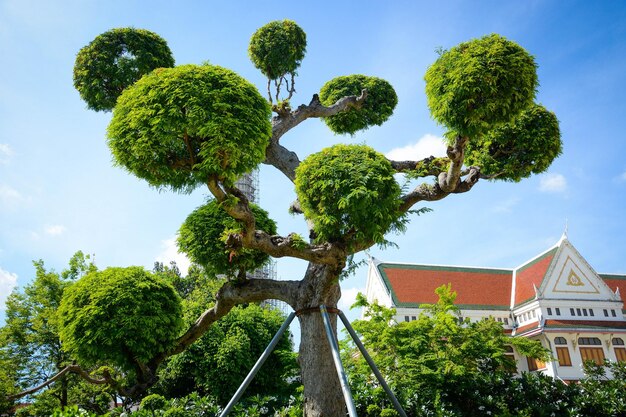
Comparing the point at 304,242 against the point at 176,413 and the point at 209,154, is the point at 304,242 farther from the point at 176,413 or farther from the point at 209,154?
the point at 176,413

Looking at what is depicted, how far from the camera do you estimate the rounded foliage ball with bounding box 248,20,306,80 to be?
11039 millimetres

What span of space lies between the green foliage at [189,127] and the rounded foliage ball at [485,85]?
291 cm

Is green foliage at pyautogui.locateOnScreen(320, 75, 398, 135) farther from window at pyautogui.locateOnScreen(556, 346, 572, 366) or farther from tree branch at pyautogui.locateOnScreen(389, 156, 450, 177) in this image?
window at pyautogui.locateOnScreen(556, 346, 572, 366)

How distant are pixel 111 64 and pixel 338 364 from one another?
25.3 feet

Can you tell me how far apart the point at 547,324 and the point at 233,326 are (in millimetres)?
18470

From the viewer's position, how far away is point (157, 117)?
6582 mm

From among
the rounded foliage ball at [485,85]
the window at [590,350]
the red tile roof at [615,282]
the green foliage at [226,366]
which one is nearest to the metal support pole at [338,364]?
the rounded foliage ball at [485,85]

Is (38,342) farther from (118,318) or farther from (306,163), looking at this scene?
(306,163)

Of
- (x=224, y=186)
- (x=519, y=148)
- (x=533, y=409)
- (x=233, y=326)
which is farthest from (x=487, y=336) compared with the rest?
(x=224, y=186)

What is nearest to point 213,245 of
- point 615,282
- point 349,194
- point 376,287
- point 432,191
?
point 349,194

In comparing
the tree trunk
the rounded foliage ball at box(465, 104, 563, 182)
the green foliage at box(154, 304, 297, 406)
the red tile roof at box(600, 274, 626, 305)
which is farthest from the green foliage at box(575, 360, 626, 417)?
the red tile roof at box(600, 274, 626, 305)

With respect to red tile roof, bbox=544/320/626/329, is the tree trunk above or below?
below

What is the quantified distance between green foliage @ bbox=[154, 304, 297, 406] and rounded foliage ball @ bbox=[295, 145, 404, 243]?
8.41 metres

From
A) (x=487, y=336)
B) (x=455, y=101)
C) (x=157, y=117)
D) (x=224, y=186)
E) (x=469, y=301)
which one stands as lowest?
(x=487, y=336)
